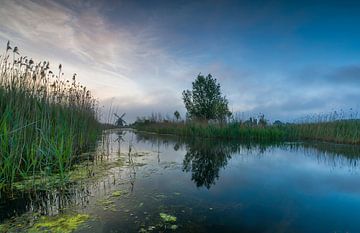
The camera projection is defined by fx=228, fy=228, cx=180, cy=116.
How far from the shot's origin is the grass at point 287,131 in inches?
509

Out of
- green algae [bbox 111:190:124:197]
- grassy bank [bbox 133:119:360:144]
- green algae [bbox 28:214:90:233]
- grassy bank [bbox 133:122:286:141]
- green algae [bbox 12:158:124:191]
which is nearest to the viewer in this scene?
green algae [bbox 28:214:90:233]

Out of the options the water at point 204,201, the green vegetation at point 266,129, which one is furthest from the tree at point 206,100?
the water at point 204,201

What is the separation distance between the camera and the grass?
12.9 m

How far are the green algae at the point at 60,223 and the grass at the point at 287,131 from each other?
13.3 meters

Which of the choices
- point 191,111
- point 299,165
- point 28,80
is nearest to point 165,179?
point 28,80

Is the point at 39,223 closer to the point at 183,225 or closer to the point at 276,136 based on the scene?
the point at 183,225

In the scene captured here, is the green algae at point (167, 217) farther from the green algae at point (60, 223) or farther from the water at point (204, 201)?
the green algae at point (60, 223)

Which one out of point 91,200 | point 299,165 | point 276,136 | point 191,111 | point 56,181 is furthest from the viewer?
point 191,111

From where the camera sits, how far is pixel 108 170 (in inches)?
199

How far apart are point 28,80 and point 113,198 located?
2974 millimetres

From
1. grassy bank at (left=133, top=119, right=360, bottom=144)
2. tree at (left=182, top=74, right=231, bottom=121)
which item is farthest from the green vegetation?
tree at (left=182, top=74, right=231, bottom=121)

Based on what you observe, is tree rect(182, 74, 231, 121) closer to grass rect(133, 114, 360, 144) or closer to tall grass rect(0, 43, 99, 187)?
grass rect(133, 114, 360, 144)

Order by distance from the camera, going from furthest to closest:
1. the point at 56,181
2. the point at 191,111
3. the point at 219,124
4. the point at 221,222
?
the point at 191,111 < the point at 219,124 < the point at 56,181 < the point at 221,222

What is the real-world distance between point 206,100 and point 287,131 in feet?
52.9
